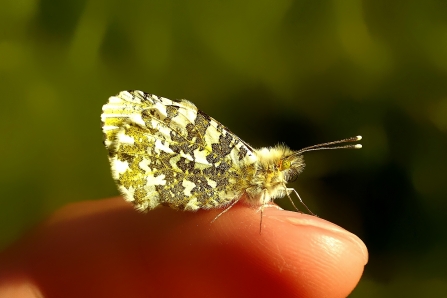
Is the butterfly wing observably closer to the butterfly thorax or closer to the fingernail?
the butterfly thorax

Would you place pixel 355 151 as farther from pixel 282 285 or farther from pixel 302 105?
pixel 282 285

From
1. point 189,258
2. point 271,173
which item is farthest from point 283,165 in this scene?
point 189,258

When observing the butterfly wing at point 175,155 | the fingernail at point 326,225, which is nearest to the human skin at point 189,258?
the fingernail at point 326,225

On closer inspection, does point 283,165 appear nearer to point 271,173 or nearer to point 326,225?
point 271,173

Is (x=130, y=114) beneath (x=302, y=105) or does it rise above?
beneath

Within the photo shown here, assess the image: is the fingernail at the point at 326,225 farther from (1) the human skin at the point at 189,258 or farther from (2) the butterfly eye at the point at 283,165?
(2) the butterfly eye at the point at 283,165
